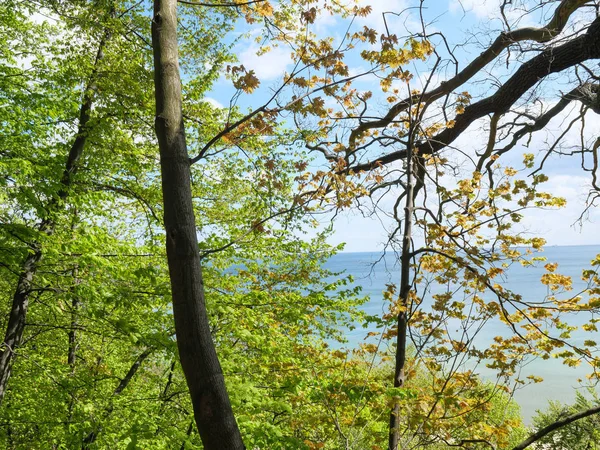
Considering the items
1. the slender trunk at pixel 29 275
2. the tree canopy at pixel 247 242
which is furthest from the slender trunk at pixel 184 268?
the slender trunk at pixel 29 275

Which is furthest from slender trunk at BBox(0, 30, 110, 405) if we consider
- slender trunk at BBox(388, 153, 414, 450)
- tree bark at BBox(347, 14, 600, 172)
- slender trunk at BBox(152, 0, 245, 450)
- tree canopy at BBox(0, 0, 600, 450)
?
slender trunk at BBox(388, 153, 414, 450)

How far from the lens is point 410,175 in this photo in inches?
163

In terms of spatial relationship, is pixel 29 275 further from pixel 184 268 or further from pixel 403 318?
pixel 403 318

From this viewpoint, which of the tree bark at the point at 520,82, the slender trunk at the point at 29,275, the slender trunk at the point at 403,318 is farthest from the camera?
the slender trunk at the point at 29,275

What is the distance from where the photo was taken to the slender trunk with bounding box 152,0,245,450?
2133mm

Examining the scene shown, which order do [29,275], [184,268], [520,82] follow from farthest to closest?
[29,275] → [520,82] → [184,268]

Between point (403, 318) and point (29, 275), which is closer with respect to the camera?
point (403, 318)

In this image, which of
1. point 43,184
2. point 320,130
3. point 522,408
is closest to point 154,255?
point 43,184

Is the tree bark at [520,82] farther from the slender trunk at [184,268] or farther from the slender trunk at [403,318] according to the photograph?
the slender trunk at [184,268]

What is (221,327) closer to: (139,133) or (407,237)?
(407,237)

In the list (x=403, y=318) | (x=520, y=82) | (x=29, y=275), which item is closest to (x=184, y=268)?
(x=403, y=318)

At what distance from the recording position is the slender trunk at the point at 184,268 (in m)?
2.13

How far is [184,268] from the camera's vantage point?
2.28 meters

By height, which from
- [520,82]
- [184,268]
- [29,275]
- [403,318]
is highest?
[520,82]
